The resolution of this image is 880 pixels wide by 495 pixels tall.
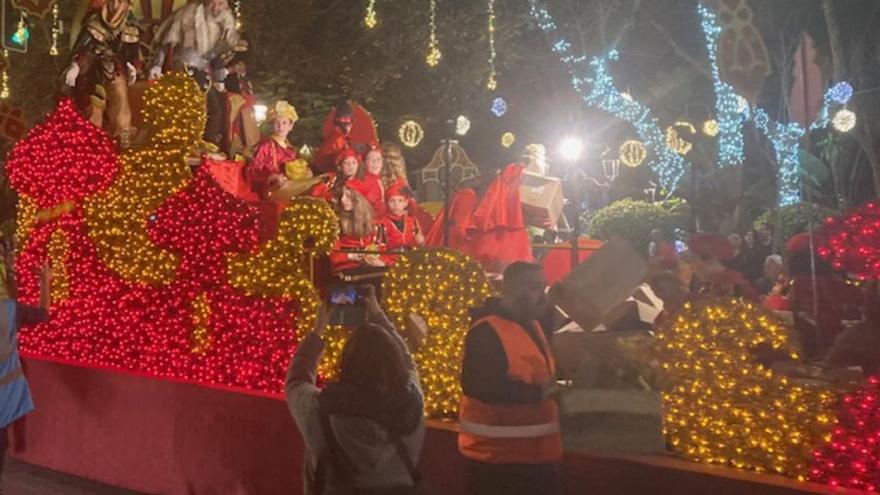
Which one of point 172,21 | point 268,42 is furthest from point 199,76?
point 268,42

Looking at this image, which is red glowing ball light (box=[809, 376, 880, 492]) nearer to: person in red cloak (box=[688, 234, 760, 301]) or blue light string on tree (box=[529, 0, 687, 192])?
A: person in red cloak (box=[688, 234, 760, 301])

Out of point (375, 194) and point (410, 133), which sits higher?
point (410, 133)

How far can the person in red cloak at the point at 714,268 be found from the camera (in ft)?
21.8

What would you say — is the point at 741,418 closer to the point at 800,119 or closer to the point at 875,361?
the point at 875,361

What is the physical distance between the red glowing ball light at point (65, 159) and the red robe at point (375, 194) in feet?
9.13

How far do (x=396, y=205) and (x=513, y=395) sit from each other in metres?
6.93

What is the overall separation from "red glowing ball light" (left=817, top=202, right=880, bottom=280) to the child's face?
6676mm

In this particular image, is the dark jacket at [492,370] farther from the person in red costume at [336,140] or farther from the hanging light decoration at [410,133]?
the hanging light decoration at [410,133]

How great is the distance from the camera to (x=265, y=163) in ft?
35.1

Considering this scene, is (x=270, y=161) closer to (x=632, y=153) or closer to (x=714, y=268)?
(x=714, y=268)

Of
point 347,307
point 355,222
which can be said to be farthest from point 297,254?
point 355,222

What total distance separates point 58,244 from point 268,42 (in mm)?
14069

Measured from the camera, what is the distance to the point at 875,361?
201 inches

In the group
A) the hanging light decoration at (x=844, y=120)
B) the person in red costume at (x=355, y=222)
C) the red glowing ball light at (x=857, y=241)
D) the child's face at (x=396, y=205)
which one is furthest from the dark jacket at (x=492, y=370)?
the hanging light decoration at (x=844, y=120)
